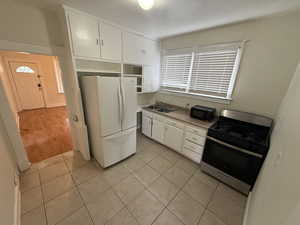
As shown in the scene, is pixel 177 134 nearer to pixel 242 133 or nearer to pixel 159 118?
pixel 159 118

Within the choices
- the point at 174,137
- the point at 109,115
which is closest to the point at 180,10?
the point at 109,115

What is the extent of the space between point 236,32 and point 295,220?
2.54 m

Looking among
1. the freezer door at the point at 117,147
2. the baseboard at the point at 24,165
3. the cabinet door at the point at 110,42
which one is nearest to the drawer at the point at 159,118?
the freezer door at the point at 117,147

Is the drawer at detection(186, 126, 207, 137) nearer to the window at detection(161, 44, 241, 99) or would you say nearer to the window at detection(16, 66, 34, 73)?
the window at detection(161, 44, 241, 99)

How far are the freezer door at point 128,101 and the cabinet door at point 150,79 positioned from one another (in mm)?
903

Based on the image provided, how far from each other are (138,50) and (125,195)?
2.74 m

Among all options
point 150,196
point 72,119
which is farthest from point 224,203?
point 72,119

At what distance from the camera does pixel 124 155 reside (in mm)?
2389

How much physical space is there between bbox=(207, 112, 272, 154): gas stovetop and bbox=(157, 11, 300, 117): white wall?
0.27 metres

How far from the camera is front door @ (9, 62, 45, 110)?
462 centimetres

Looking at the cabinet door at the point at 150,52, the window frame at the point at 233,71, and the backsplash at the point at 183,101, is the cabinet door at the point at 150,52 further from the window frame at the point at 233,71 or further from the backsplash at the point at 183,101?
the backsplash at the point at 183,101

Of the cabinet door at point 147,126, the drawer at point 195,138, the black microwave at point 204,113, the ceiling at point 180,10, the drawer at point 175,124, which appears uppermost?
the ceiling at point 180,10

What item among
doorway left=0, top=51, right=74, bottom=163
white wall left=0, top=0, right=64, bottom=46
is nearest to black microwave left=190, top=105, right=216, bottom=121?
white wall left=0, top=0, right=64, bottom=46

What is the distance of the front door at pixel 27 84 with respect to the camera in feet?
15.2
